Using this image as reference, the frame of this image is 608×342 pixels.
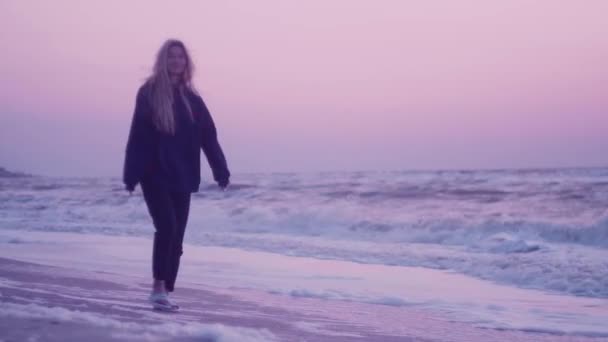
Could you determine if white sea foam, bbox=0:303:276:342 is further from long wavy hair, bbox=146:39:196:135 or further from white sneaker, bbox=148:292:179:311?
long wavy hair, bbox=146:39:196:135

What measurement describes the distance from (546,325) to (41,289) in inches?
126

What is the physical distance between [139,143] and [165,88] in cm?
34

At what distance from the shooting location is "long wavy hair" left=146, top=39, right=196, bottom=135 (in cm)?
426

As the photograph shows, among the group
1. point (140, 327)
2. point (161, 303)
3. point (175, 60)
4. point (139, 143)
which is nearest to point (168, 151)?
point (139, 143)

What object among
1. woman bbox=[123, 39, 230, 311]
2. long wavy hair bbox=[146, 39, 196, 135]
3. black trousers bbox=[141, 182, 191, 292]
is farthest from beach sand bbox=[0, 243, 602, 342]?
long wavy hair bbox=[146, 39, 196, 135]

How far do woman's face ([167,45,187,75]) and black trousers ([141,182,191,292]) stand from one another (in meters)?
0.67

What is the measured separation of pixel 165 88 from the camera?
432 centimetres

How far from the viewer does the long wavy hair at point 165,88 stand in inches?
168

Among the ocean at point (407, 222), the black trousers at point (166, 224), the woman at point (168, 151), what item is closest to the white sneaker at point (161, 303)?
the woman at point (168, 151)

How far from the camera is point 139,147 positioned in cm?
424

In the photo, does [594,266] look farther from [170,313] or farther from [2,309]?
[2,309]

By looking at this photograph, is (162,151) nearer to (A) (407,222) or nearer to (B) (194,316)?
(B) (194,316)

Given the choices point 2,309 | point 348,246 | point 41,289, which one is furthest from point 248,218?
point 2,309

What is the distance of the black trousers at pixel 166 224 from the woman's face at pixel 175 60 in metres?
0.67
